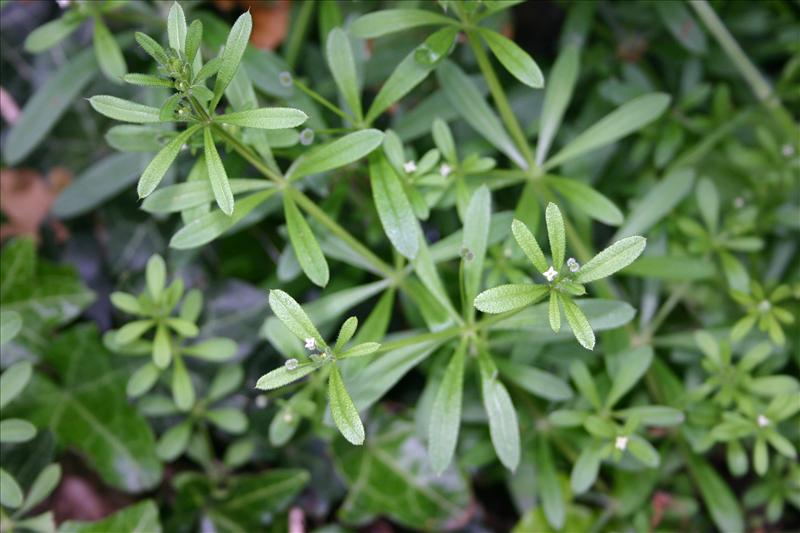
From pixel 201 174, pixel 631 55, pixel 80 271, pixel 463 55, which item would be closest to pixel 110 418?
pixel 80 271

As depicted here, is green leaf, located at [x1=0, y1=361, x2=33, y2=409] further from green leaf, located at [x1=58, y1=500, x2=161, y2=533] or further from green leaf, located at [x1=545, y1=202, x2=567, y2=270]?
green leaf, located at [x1=545, y1=202, x2=567, y2=270]

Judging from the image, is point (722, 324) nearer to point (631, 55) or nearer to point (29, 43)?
point (631, 55)

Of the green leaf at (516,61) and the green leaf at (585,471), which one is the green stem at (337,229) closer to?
the green leaf at (516,61)

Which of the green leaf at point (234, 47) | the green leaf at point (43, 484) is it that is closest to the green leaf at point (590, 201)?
the green leaf at point (234, 47)

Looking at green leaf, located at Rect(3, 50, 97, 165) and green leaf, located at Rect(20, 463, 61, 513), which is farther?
green leaf, located at Rect(3, 50, 97, 165)

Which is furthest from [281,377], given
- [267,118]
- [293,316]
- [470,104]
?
[470,104]

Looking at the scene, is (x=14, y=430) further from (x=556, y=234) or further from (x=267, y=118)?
(x=556, y=234)

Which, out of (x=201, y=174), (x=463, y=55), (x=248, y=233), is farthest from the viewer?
(x=248, y=233)

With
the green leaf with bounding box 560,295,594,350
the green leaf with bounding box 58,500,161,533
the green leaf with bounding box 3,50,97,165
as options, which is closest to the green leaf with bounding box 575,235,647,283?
the green leaf with bounding box 560,295,594,350
